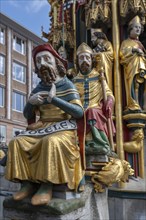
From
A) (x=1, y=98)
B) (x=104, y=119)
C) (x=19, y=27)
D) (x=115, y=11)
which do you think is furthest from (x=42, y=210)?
(x=19, y=27)

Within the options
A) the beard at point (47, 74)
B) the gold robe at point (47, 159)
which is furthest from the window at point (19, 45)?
the gold robe at point (47, 159)

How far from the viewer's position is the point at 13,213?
3143 mm

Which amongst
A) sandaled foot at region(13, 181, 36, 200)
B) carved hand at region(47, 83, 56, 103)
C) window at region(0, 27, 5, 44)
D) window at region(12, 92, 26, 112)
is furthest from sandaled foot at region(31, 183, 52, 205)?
window at region(0, 27, 5, 44)

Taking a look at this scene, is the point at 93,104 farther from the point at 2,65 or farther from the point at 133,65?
the point at 2,65

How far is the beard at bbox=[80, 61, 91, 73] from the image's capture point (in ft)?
14.7

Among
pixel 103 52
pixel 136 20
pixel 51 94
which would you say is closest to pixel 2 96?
pixel 103 52

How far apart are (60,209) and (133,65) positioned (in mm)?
3120

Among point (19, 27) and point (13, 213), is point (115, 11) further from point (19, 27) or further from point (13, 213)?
point (19, 27)

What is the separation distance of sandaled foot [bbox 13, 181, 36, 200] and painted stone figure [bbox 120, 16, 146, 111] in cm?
256

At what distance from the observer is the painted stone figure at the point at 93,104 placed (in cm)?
390

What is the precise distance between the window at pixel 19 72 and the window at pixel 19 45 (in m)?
1.44

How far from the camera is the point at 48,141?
9.59 feet

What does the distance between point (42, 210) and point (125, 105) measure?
2952 mm

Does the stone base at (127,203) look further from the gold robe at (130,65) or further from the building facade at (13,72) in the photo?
the building facade at (13,72)
